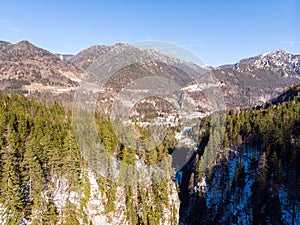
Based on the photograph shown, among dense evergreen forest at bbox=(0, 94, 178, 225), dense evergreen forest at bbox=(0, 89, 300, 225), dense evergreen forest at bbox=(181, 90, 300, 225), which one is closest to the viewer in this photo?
dense evergreen forest at bbox=(0, 94, 178, 225)

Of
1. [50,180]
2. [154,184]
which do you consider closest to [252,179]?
[154,184]

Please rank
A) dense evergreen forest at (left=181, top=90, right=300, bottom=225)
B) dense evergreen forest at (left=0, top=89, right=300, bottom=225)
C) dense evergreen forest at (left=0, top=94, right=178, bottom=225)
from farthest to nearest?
dense evergreen forest at (left=181, top=90, right=300, bottom=225), dense evergreen forest at (left=0, top=89, right=300, bottom=225), dense evergreen forest at (left=0, top=94, right=178, bottom=225)

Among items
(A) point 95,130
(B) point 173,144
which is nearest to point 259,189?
(A) point 95,130

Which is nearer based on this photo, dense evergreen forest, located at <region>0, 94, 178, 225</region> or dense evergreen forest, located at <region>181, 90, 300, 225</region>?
dense evergreen forest, located at <region>0, 94, 178, 225</region>

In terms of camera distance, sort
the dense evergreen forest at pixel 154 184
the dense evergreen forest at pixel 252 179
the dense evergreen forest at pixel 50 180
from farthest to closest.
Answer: the dense evergreen forest at pixel 252 179, the dense evergreen forest at pixel 154 184, the dense evergreen forest at pixel 50 180

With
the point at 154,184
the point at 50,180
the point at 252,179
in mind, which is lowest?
the point at 154,184

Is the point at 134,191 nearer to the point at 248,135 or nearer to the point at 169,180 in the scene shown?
the point at 169,180

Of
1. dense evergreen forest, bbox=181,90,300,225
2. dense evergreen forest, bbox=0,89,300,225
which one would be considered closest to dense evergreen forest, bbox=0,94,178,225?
dense evergreen forest, bbox=0,89,300,225

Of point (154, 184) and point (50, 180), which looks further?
point (154, 184)

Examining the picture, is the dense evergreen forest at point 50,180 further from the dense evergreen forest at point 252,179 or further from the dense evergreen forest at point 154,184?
the dense evergreen forest at point 252,179

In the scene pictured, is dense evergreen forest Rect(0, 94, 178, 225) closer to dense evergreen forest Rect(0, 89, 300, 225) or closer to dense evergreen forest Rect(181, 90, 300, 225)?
dense evergreen forest Rect(0, 89, 300, 225)

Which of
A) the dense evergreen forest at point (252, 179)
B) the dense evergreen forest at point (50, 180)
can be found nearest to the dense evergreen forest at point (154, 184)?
the dense evergreen forest at point (252, 179)

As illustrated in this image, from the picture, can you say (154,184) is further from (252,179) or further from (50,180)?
(50,180)
